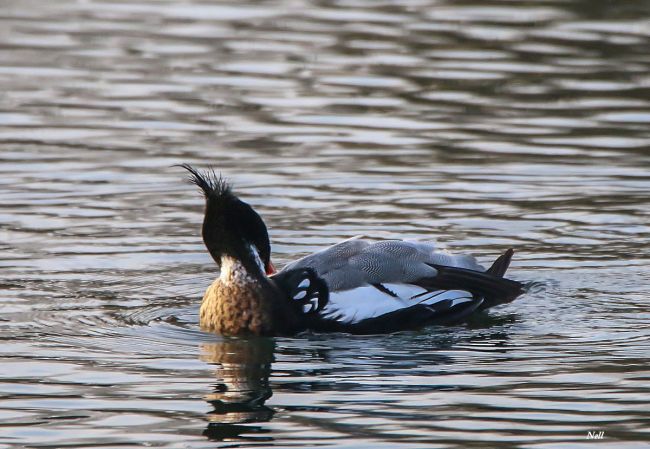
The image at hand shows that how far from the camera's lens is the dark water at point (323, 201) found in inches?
352

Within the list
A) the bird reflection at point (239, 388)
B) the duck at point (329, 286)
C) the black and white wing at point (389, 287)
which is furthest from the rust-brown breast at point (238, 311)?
the black and white wing at point (389, 287)

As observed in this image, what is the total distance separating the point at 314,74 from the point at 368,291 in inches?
334

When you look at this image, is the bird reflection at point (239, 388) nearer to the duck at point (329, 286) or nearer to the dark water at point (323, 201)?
the dark water at point (323, 201)

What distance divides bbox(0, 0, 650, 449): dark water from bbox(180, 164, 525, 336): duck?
17 centimetres

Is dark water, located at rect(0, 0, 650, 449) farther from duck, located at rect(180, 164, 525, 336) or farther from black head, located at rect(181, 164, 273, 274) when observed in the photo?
black head, located at rect(181, 164, 273, 274)

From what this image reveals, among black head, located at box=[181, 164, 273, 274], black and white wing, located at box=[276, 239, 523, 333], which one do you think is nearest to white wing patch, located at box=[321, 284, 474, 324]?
black and white wing, located at box=[276, 239, 523, 333]

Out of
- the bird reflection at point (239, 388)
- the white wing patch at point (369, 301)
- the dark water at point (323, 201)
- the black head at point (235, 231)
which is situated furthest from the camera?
the black head at point (235, 231)

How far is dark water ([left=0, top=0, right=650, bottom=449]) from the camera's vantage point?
29.4 ft

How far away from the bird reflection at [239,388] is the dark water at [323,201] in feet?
0.08

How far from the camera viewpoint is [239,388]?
31.2 feet

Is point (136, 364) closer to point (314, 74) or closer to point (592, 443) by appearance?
point (592, 443)

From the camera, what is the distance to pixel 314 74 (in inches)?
749

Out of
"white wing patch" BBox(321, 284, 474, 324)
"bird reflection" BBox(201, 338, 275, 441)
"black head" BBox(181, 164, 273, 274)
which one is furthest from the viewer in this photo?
"black head" BBox(181, 164, 273, 274)

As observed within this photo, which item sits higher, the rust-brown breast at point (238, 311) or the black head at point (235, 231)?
the black head at point (235, 231)
